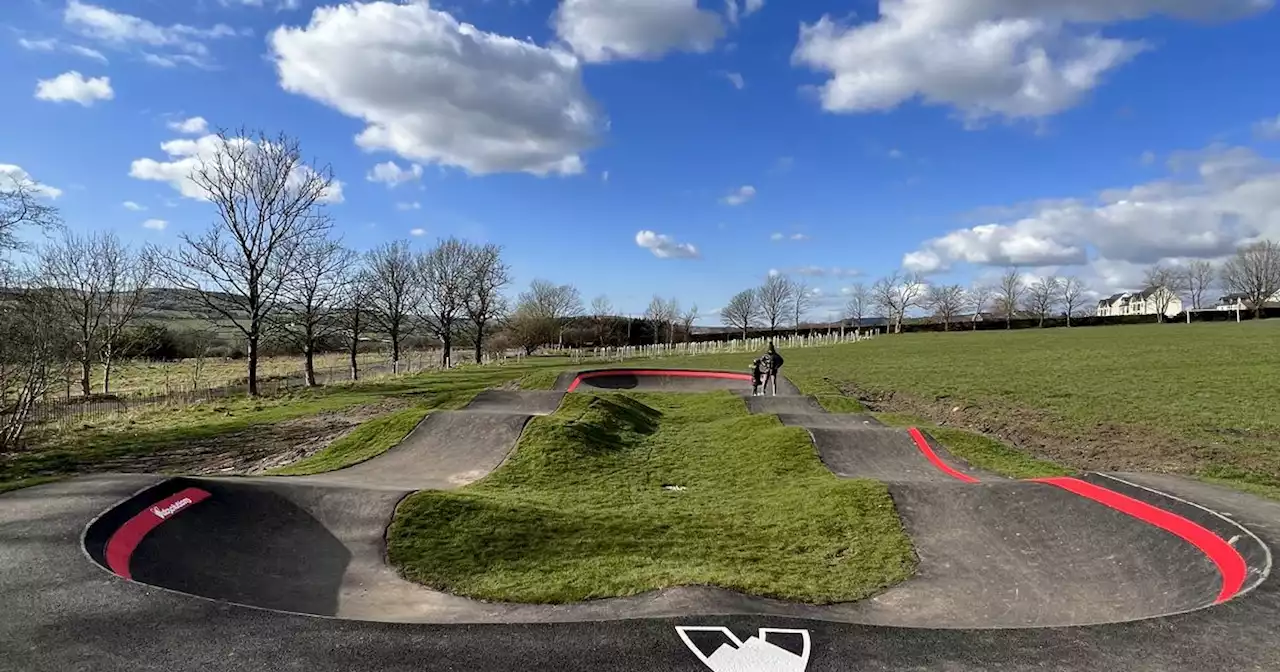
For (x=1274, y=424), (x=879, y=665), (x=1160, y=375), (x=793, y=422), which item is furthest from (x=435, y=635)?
(x=1160, y=375)

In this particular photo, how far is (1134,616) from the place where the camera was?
268 inches

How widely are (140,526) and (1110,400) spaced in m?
23.5

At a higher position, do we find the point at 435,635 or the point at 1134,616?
the point at 435,635

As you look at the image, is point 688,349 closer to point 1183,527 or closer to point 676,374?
point 676,374

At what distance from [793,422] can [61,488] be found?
14626 millimetres

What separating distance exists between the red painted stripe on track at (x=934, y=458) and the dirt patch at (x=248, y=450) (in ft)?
47.8

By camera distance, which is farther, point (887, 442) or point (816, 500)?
point (887, 442)

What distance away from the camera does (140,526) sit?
798cm

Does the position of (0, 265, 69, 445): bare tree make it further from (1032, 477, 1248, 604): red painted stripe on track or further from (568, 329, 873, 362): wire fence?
(568, 329, 873, 362): wire fence

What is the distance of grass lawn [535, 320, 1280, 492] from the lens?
1292cm

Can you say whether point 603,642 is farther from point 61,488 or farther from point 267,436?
point 267,436

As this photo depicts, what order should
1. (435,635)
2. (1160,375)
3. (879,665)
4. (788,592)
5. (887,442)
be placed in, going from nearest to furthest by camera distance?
(879,665) < (435,635) < (788,592) < (887,442) < (1160,375)

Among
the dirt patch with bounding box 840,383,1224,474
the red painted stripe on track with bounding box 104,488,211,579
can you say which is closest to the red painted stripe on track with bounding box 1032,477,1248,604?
the dirt patch with bounding box 840,383,1224,474

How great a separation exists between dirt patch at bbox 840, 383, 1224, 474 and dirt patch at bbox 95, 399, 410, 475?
1727cm
